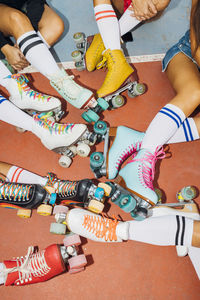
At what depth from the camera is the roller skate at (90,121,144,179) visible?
1174 millimetres

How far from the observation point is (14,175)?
1.20 meters

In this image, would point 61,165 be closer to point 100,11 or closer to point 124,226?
point 124,226

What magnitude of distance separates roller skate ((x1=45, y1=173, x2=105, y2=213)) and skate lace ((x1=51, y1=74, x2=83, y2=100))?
0.46 m

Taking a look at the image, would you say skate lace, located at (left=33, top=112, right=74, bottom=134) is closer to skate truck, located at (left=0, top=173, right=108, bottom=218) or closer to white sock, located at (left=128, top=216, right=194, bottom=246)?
skate truck, located at (left=0, top=173, right=108, bottom=218)

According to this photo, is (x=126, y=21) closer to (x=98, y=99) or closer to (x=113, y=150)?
(x=98, y=99)

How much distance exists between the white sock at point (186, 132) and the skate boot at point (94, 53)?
0.69m

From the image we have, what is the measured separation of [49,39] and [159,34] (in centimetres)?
84

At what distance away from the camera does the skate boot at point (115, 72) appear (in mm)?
1294

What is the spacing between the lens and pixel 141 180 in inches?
42.8

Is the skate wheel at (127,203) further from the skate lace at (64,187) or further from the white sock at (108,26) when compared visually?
the white sock at (108,26)

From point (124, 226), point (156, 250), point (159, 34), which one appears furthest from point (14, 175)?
point (159, 34)

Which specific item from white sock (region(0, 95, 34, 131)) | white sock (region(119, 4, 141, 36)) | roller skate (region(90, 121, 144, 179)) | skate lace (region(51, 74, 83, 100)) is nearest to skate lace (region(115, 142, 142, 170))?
roller skate (region(90, 121, 144, 179))

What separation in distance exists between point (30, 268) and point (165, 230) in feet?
2.06

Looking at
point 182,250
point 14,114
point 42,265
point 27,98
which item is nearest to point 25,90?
point 27,98
